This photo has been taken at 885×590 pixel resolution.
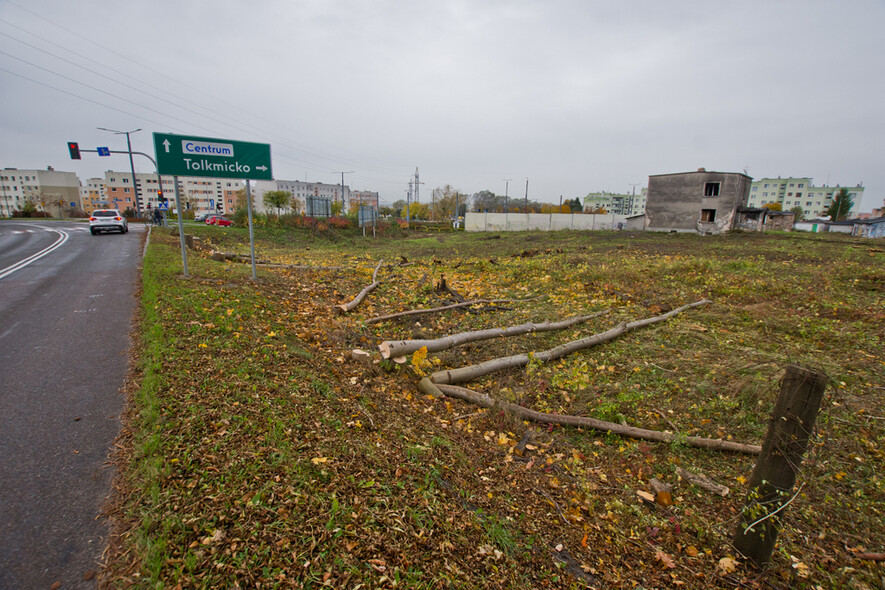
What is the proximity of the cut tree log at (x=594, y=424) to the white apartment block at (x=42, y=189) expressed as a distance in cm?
7236

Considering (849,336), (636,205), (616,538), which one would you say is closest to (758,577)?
(616,538)

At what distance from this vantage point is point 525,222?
48375 millimetres

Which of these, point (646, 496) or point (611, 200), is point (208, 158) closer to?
point (646, 496)

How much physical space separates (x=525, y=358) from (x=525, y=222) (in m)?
44.4

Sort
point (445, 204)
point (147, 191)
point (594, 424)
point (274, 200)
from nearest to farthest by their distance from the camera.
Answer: point (594, 424)
point (274, 200)
point (445, 204)
point (147, 191)

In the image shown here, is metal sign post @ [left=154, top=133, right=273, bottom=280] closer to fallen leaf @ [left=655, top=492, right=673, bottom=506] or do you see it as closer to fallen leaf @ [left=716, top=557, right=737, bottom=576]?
fallen leaf @ [left=655, top=492, right=673, bottom=506]

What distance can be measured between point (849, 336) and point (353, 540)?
30.3 ft

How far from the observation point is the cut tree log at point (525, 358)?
18.0 ft

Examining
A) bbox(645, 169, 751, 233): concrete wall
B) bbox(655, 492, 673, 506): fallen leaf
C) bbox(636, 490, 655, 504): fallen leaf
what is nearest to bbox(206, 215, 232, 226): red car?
bbox(645, 169, 751, 233): concrete wall

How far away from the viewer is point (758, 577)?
277cm

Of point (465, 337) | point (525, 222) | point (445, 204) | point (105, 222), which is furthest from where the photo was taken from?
point (445, 204)

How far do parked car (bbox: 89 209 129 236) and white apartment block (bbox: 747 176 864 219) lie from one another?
145736 mm

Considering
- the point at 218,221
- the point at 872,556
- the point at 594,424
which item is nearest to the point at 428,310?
the point at 594,424

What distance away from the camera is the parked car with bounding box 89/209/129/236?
1992 centimetres
